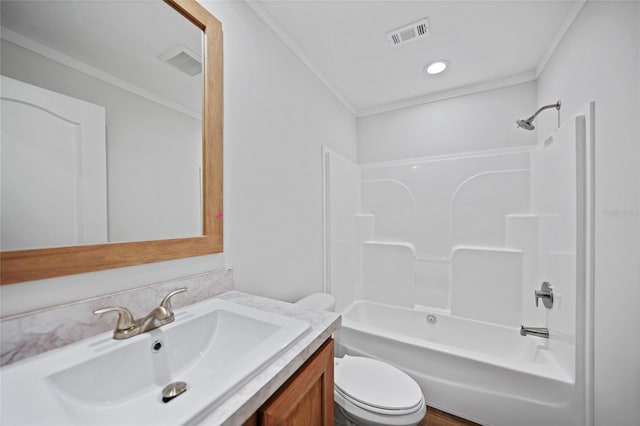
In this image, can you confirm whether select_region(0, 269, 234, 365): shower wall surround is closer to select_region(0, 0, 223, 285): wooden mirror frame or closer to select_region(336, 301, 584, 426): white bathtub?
select_region(0, 0, 223, 285): wooden mirror frame

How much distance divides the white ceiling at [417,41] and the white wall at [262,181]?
183mm

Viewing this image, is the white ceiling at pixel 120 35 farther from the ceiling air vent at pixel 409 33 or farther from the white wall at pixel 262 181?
the ceiling air vent at pixel 409 33

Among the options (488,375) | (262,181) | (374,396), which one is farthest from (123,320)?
(488,375)

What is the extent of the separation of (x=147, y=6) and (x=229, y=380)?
1.25 metres

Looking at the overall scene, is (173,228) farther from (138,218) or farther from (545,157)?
(545,157)

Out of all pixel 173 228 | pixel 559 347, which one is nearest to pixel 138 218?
pixel 173 228

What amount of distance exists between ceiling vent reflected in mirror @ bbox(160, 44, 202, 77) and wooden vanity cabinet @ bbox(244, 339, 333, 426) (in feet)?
3.91

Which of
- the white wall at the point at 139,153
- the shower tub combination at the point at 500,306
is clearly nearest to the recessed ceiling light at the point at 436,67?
the shower tub combination at the point at 500,306

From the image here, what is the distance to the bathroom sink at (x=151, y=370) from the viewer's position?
1.54ft

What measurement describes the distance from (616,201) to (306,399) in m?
1.48

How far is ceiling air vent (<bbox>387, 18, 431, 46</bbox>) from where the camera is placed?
1.53 m

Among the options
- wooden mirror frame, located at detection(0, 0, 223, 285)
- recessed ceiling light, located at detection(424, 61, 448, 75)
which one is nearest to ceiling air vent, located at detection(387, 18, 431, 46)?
recessed ceiling light, located at detection(424, 61, 448, 75)

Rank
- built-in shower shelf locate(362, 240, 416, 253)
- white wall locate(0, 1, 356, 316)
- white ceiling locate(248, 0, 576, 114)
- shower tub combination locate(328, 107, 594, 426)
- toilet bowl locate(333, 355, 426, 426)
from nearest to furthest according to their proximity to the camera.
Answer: white wall locate(0, 1, 356, 316), toilet bowl locate(333, 355, 426, 426), shower tub combination locate(328, 107, 594, 426), white ceiling locate(248, 0, 576, 114), built-in shower shelf locate(362, 240, 416, 253)

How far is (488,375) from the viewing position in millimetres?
1447
